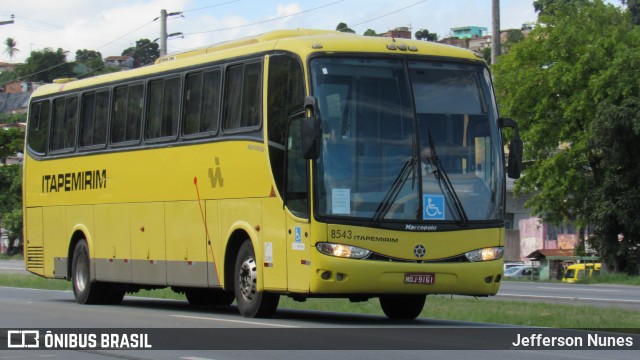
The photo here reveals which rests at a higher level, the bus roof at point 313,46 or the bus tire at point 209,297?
the bus roof at point 313,46

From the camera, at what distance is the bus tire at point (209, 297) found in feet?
73.2

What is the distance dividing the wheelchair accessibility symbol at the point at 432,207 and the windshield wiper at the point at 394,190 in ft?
1.15

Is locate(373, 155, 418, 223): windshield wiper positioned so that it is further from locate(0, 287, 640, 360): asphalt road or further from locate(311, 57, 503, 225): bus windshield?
locate(0, 287, 640, 360): asphalt road

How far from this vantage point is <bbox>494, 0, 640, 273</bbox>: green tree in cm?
5500

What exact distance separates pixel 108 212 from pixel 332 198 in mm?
7254

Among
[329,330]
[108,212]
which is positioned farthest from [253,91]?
[108,212]

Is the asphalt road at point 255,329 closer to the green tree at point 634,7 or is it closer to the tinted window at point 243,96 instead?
the tinted window at point 243,96

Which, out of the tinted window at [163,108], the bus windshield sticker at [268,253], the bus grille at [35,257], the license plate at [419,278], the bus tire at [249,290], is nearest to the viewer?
the license plate at [419,278]

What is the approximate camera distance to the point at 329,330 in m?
15.0

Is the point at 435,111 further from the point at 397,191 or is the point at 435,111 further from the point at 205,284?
the point at 205,284

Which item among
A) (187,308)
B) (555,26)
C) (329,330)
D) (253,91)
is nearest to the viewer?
(329,330)

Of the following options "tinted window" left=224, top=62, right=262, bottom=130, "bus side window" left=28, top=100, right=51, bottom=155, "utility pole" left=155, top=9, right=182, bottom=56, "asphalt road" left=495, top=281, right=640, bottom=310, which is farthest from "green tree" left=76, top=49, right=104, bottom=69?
"tinted window" left=224, top=62, right=262, bottom=130

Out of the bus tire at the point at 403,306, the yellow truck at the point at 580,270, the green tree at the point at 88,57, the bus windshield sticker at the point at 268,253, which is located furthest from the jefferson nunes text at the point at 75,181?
the green tree at the point at 88,57

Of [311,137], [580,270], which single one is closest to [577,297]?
[311,137]
